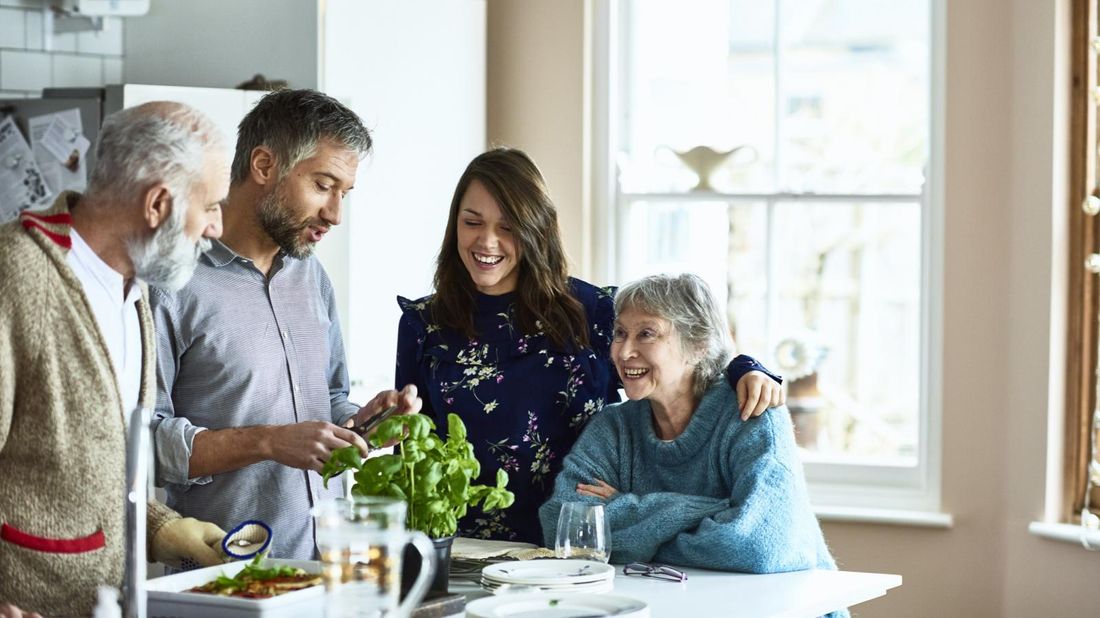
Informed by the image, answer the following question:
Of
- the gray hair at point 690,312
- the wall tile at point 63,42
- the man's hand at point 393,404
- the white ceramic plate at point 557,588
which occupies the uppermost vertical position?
the wall tile at point 63,42

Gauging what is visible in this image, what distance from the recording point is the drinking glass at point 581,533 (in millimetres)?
2184

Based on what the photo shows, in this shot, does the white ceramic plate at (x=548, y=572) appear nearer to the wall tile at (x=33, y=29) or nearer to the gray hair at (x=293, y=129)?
the gray hair at (x=293, y=129)

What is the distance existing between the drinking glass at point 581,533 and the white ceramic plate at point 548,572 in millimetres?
Result: 16

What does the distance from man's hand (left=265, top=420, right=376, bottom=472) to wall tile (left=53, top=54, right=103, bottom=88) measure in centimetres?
301

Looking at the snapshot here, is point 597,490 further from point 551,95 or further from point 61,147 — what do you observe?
point 61,147

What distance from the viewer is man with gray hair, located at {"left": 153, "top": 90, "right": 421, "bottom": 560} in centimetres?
231

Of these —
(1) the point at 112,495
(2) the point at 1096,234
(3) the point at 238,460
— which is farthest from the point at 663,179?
(1) the point at 112,495

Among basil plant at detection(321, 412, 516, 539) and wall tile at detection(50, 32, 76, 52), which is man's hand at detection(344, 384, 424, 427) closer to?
basil plant at detection(321, 412, 516, 539)

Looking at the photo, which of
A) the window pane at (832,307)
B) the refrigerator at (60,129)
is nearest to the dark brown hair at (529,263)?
the refrigerator at (60,129)

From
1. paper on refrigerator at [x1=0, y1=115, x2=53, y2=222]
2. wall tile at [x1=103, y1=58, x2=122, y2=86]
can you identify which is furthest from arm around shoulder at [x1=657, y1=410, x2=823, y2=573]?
Result: wall tile at [x1=103, y1=58, x2=122, y2=86]

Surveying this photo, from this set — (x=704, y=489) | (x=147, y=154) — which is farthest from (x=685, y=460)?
(x=147, y=154)

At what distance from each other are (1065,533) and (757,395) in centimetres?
176

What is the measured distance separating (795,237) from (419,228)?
1272 millimetres

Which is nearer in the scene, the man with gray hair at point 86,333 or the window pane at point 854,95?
the man with gray hair at point 86,333
